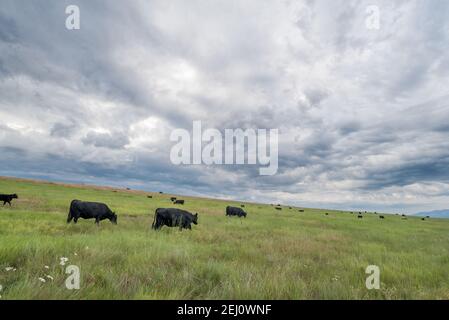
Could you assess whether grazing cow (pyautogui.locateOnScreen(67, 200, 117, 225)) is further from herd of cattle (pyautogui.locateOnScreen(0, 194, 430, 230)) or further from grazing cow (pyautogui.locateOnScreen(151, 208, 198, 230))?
grazing cow (pyautogui.locateOnScreen(151, 208, 198, 230))

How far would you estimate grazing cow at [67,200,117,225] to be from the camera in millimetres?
16094

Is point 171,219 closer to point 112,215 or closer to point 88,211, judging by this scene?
point 112,215

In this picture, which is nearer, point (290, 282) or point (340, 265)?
point (290, 282)

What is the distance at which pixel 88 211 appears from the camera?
16.6 meters

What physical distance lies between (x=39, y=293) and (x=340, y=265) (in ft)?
26.2

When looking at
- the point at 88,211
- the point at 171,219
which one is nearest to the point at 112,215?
the point at 88,211

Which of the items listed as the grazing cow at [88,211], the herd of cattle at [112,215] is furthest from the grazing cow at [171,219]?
the grazing cow at [88,211]

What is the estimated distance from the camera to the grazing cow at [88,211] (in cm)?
1609

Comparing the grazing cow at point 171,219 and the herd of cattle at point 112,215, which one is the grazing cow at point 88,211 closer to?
the herd of cattle at point 112,215

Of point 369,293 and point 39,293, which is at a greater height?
point 39,293
